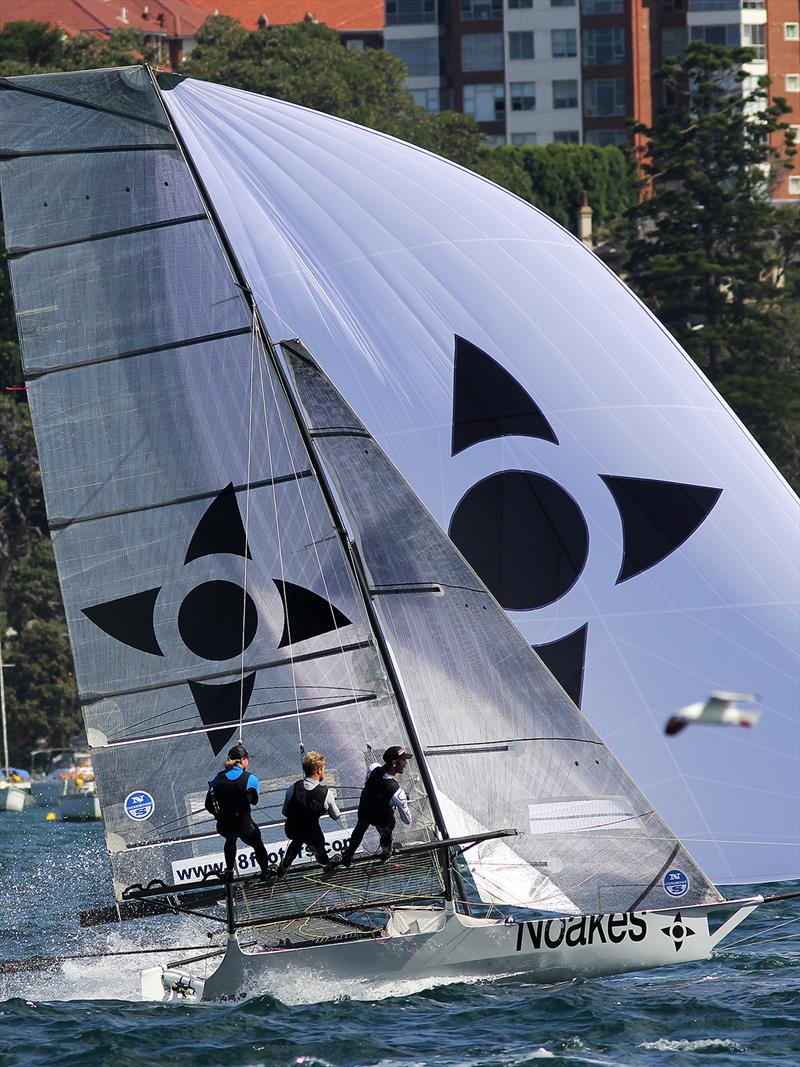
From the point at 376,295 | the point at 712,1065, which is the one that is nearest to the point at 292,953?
the point at 712,1065

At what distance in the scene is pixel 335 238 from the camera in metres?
12.8

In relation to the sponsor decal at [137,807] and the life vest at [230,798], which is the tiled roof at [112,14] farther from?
the life vest at [230,798]

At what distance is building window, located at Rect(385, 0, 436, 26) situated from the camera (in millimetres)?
76812

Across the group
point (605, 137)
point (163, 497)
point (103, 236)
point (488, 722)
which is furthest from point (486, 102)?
point (488, 722)

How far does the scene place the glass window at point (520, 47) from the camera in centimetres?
7462

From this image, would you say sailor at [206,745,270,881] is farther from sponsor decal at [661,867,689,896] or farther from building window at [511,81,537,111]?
building window at [511,81,537,111]

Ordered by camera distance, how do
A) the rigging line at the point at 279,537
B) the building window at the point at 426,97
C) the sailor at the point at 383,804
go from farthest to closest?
the building window at the point at 426,97
the rigging line at the point at 279,537
the sailor at the point at 383,804

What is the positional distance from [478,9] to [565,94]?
202 inches

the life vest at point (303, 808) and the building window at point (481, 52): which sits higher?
the building window at point (481, 52)

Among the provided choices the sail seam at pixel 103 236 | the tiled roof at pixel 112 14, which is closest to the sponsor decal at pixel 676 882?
the sail seam at pixel 103 236

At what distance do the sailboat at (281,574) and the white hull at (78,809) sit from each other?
26.3 m

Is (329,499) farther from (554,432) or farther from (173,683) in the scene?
(173,683)

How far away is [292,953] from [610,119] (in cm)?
6973

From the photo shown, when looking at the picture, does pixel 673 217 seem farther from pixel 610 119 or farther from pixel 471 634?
pixel 471 634
